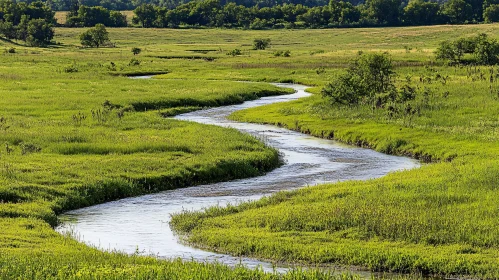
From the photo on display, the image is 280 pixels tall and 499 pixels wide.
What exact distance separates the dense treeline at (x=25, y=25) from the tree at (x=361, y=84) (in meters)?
95.0

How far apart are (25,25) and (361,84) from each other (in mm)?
107429

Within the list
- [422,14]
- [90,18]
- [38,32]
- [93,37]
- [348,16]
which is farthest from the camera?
[348,16]

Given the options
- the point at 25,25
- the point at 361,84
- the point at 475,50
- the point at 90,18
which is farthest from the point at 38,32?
the point at 361,84

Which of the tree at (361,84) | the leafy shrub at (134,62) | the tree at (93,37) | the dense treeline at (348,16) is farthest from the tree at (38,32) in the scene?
the tree at (361,84)

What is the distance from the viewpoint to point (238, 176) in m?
32.5

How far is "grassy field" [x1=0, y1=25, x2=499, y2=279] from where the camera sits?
19.1 metres

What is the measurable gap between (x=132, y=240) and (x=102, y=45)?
12560 centimetres

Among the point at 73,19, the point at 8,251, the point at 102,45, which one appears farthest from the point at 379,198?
the point at 73,19

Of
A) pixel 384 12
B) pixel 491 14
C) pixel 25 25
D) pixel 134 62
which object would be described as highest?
pixel 491 14

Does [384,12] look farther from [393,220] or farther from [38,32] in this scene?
[393,220]

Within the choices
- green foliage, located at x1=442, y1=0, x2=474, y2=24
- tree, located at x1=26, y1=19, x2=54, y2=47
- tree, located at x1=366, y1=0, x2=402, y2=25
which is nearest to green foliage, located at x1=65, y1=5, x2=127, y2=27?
tree, located at x1=26, y1=19, x2=54, y2=47

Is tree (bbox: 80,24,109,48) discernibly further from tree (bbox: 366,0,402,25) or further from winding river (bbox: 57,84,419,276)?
winding river (bbox: 57,84,419,276)

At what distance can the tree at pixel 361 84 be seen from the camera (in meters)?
50.8

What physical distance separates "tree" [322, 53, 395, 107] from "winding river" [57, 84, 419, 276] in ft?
23.7
